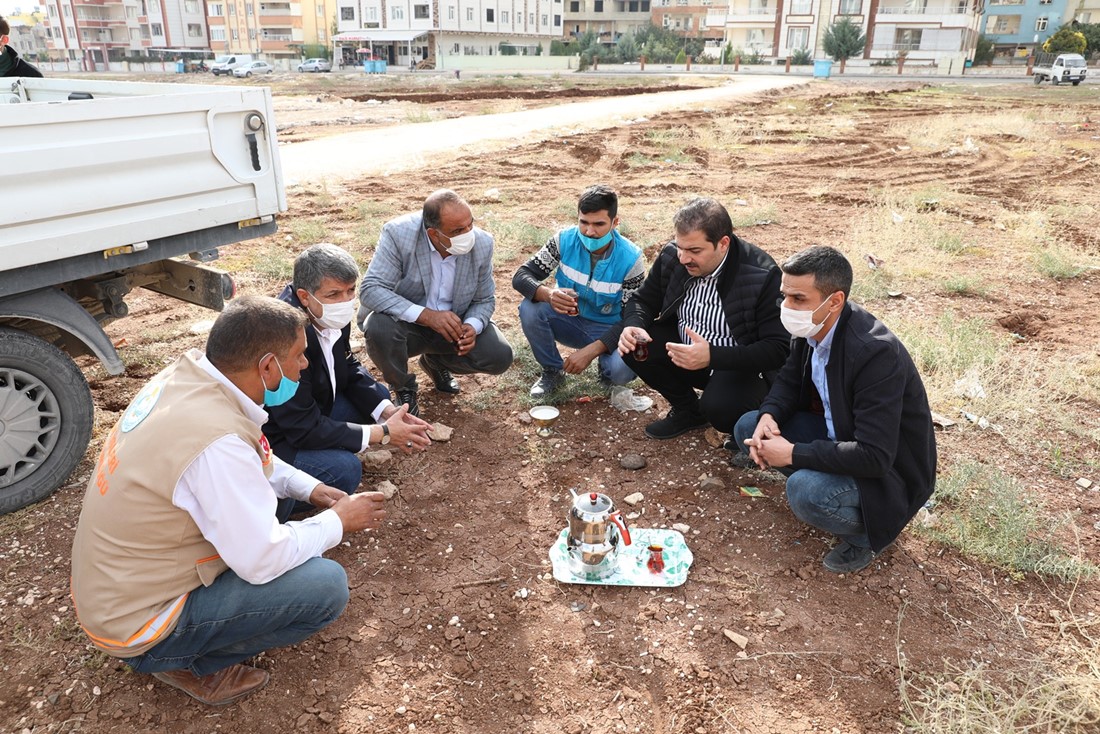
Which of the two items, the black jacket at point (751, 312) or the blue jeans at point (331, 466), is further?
the black jacket at point (751, 312)

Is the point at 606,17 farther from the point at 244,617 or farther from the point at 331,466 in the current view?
the point at 244,617

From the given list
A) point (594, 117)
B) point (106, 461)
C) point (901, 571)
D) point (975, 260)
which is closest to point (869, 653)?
point (901, 571)

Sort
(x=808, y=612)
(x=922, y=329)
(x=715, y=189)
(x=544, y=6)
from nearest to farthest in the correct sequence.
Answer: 1. (x=808, y=612)
2. (x=922, y=329)
3. (x=715, y=189)
4. (x=544, y=6)

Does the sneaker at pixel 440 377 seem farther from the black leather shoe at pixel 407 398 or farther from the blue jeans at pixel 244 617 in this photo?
the blue jeans at pixel 244 617

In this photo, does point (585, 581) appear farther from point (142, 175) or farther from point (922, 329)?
point (922, 329)

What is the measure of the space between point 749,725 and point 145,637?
1864 mm

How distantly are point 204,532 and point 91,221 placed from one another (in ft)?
5.93

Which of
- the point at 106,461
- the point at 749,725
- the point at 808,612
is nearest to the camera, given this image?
the point at 106,461

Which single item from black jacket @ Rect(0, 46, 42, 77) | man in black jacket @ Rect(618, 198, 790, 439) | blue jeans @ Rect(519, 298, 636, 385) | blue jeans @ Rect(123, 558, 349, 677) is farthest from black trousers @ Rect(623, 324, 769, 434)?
black jacket @ Rect(0, 46, 42, 77)

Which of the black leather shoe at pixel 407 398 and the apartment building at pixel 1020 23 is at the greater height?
the apartment building at pixel 1020 23

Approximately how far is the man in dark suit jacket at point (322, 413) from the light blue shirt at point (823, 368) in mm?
1699

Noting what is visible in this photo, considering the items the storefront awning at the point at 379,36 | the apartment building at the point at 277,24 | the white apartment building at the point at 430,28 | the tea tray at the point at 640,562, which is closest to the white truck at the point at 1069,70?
the tea tray at the point at 640,562

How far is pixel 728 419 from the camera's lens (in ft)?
12.6

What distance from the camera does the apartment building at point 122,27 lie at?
67750 mm
